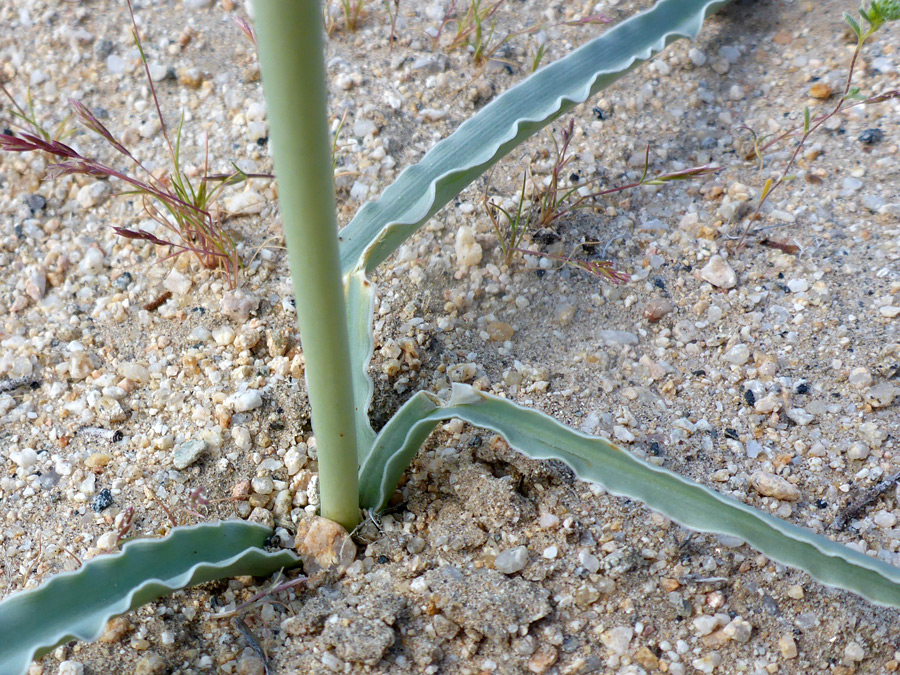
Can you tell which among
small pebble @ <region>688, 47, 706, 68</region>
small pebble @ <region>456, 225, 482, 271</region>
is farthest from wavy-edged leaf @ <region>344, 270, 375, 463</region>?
small pebble @ <region>688, 47, 706, 68</region>

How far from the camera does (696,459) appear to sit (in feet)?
3.67

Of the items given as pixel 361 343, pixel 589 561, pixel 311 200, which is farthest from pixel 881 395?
pixel 311 200

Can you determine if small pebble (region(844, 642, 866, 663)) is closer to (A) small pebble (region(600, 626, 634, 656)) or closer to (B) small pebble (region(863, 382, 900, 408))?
(A) small pebble (region(600, 626, 634, 656))

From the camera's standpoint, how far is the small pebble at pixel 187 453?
1.12m

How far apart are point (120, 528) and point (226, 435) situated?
0.66ft

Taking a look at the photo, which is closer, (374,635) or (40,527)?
(374,635)

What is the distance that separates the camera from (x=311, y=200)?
0.67 metres

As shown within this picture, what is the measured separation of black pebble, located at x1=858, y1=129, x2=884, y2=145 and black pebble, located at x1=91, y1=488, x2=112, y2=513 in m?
1.46

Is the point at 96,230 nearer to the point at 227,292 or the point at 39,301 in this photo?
the point at 39,301

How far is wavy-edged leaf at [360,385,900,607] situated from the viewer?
31.1 inches

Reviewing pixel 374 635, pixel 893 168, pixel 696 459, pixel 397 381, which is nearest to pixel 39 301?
Answer: pixel 397 381

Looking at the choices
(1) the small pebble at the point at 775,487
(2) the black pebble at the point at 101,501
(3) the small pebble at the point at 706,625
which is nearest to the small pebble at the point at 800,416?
(1) the small pebble at the point at 775,487

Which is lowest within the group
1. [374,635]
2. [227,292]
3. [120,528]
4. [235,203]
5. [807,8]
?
[374,635]

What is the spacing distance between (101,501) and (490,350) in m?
0.63
